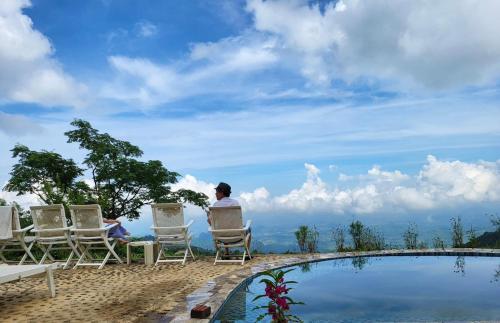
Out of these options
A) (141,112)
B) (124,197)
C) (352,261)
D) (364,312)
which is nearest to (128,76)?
(141,112)

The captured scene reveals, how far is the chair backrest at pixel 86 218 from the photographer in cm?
792

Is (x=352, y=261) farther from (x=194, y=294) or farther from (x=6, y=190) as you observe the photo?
(x=6, y=190)

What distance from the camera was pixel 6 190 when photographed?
15.9 m

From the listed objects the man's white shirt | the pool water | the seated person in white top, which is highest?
the seated person in white top

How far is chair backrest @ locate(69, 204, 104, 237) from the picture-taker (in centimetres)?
792

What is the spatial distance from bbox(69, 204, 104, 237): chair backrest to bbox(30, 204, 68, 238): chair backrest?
256mm

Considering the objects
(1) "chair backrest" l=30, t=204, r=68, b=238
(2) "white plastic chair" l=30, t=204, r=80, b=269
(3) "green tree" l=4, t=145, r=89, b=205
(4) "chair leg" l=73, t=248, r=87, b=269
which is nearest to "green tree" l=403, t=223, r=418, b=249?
(4) "chair leg" l=73, t=248, r=87, b=269

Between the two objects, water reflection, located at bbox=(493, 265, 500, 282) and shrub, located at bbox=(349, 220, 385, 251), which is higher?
shrub, located at bbox=(349, 220, 385, 251)

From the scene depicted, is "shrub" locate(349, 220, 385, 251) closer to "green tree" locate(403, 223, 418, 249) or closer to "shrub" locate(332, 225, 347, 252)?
"shrub" locate(332, 225, 347, 252)

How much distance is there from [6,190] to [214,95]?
26.5 feet

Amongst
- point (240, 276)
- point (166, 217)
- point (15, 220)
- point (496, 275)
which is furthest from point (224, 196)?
point (496, 275)

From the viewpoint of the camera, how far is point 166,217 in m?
8.29

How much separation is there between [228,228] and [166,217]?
1188 millimetres

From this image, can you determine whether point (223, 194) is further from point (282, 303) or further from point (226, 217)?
point (282, 303)
